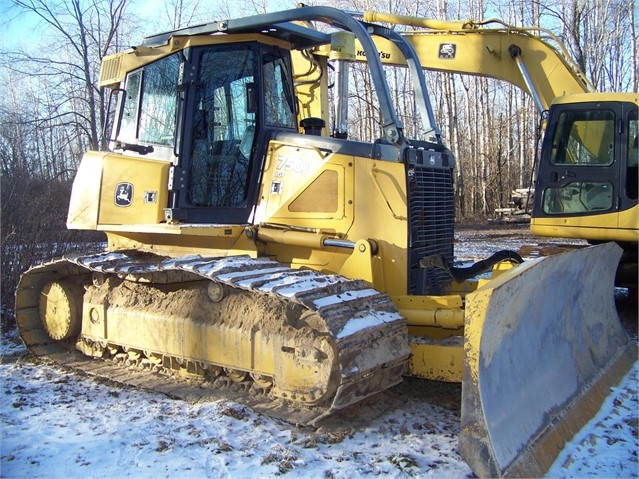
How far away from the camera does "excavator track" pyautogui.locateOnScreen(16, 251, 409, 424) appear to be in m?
4.01

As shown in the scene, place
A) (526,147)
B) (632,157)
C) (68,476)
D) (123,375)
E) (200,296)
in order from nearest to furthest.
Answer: (68,476) → (200,296) → (123,375) → (632,157) → (526,147)

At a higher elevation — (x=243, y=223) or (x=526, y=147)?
(x=526, y=147)

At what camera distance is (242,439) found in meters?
4.00

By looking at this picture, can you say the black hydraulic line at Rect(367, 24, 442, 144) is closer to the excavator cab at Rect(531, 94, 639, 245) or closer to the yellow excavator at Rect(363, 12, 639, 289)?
the yellow excavator at Rect(363, 12, 639, 289)

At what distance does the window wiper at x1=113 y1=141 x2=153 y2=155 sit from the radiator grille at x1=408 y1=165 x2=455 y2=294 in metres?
2.48

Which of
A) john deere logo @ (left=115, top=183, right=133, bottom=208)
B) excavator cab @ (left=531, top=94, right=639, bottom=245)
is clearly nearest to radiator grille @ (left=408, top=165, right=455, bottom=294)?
john deere logo @ (left=115, top=183, right=133, bottom=208)

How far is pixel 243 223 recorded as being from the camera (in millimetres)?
5430

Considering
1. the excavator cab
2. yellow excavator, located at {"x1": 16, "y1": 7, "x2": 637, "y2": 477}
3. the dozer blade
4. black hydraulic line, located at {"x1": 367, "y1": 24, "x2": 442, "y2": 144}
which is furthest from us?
Result: the excavator cab

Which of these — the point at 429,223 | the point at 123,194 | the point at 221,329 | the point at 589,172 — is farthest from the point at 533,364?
the point at 589,172

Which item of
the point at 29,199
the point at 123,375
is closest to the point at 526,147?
the point at 29,199

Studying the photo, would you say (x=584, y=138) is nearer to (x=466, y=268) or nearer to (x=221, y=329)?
(x=466, y=268)

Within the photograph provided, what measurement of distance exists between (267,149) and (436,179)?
→ 1513mm

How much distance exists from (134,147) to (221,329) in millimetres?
2163

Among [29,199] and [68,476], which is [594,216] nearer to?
[68,476]
